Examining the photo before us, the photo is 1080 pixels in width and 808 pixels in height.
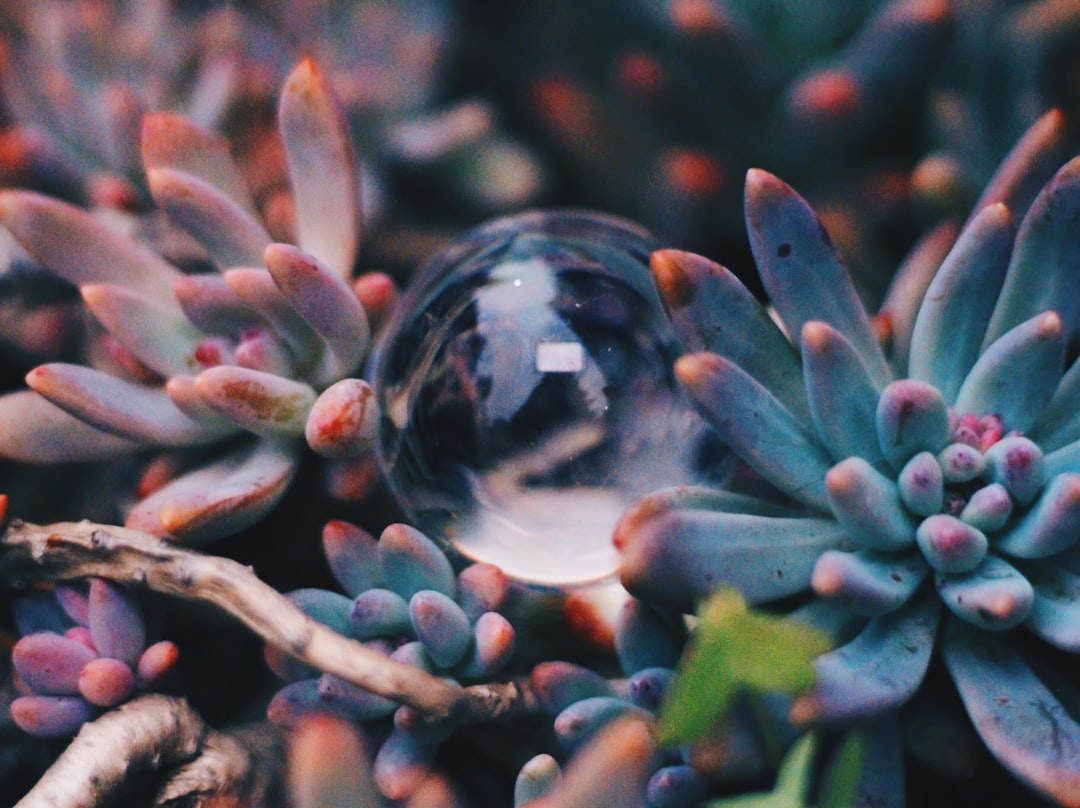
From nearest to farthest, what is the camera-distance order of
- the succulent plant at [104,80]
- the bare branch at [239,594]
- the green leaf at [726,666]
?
the green leaf at [726,666], the bare branch at [239,594], the succulent plant at [104,80]

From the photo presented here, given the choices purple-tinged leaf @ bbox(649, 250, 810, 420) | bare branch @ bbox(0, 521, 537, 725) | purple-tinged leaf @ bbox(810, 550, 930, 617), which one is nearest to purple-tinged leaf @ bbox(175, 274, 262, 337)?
bare branch @ bbox(0, 521, 537, 725)

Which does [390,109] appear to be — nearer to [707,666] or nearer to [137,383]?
[137,383]

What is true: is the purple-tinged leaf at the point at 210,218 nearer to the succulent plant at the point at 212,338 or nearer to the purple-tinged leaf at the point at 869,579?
the succulent plant at the point at 212,338

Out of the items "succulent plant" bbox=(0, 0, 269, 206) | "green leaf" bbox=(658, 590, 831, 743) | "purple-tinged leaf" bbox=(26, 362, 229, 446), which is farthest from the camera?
"succulent plant" bbox=(0, 0, 269, 206)

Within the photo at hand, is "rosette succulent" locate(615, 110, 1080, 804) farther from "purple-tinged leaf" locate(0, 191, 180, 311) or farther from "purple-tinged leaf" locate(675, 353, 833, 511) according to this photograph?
"purple-tinged leaf" locate(0, 191, 180, 311)

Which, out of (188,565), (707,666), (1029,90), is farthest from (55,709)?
(1029,90)

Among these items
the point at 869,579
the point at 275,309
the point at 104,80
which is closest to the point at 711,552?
the point at 869,579

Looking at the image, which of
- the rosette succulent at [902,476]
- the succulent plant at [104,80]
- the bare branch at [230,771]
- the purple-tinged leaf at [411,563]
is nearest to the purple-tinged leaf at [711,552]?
the rosette succulent at [902,476]
